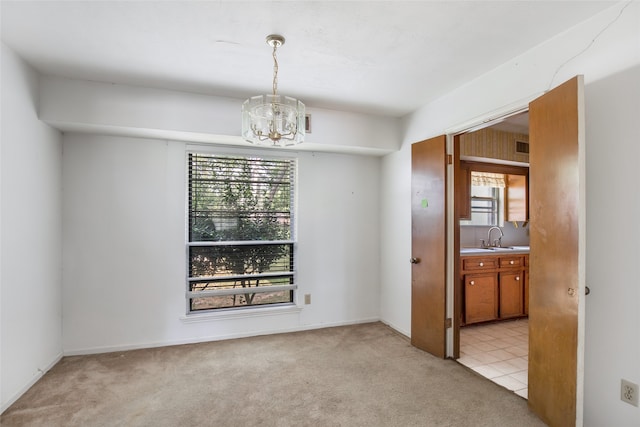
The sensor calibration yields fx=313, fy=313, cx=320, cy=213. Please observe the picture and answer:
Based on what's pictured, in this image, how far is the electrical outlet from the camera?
1740mm

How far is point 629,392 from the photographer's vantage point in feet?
5.80

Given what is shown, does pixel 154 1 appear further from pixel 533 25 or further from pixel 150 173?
pixel 533 25

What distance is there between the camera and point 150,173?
3.35 metres

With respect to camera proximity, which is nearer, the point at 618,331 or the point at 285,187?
the point at 618,331

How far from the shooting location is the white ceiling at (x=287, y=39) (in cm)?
186

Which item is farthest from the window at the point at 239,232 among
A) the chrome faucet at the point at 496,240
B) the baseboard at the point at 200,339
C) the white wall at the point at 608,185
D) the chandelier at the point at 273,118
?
the chrome faucet at the point at 496,240

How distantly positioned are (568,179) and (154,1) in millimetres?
2639

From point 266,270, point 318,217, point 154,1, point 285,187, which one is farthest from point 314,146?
point 154,1

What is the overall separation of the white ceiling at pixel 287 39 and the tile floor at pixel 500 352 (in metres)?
2.63

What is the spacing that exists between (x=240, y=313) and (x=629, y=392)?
3254 mm

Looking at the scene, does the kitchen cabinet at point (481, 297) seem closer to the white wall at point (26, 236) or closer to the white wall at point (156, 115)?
the white wall at point (156, 115)

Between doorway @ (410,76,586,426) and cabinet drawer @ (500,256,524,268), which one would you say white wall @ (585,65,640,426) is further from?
cabinet drawer @ (500,256,524,268)

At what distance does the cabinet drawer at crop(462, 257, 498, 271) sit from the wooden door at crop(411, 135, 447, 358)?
921 millimetres

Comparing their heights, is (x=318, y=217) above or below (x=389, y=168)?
below
